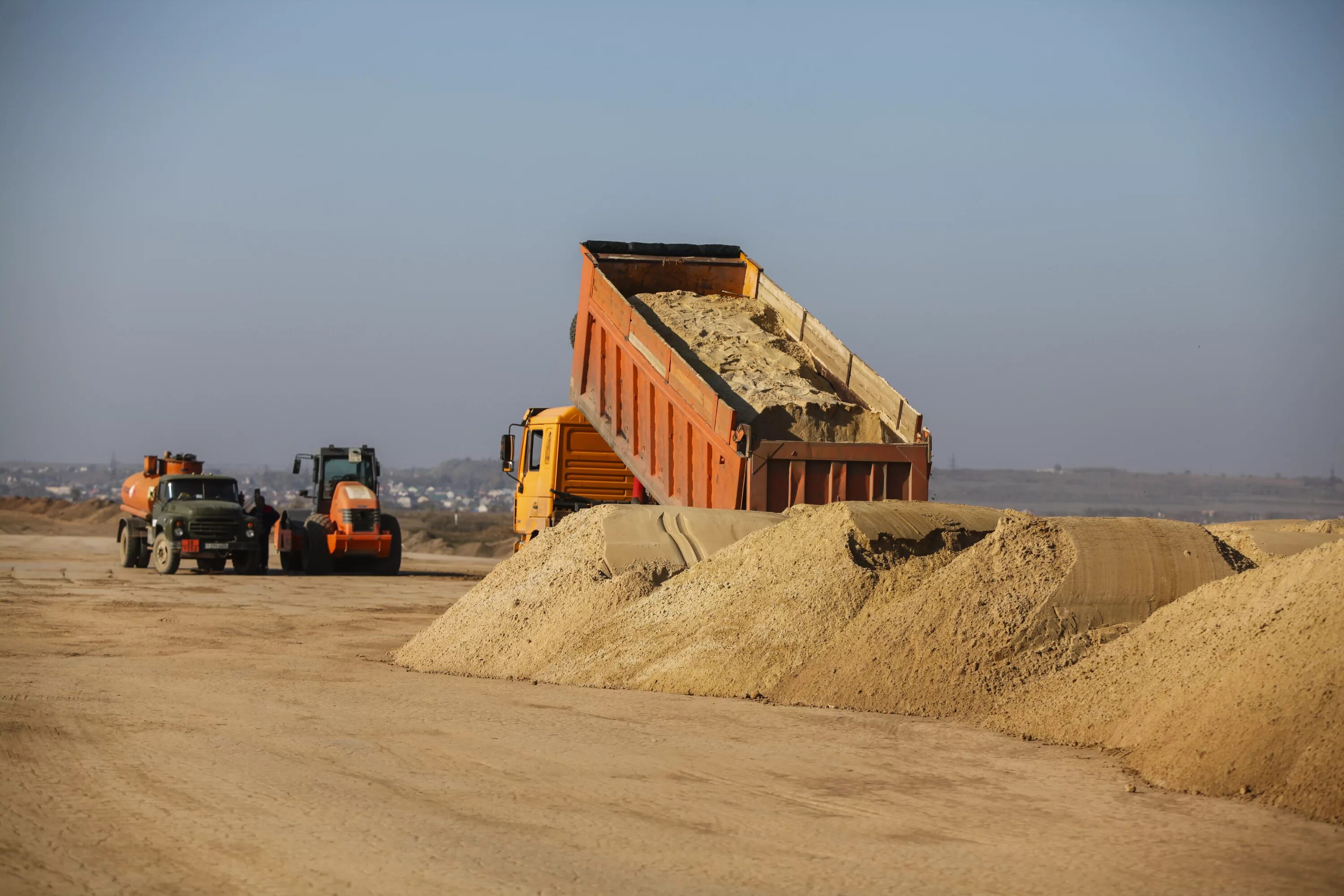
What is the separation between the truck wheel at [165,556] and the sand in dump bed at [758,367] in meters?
12.2

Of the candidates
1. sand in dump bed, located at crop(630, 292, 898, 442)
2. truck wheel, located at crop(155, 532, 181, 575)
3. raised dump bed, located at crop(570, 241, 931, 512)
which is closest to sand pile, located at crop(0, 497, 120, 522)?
truck wheel, located at crop(155, 532, 181, 575)

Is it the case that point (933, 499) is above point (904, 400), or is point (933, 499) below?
below

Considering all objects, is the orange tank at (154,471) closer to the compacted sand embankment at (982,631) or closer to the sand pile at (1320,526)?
the compacted sand embankment at (982,631)

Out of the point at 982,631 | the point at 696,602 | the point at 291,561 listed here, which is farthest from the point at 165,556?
the point at 982,631

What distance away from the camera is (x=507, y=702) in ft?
32.6

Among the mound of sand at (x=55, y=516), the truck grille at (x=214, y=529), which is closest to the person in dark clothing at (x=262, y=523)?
the truck grille at (x=214, y=529)

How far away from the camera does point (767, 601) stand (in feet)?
36.0

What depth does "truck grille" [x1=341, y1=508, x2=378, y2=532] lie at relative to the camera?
24438mm

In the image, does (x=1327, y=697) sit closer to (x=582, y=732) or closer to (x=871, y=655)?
(x=871, y=655)

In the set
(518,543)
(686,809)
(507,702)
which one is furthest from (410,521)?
(686,809)

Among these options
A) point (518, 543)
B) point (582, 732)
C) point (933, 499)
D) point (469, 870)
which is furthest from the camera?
point (518, 543)

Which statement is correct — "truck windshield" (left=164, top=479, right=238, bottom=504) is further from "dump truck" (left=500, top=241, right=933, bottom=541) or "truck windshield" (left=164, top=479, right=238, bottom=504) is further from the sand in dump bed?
the sand in dump bed

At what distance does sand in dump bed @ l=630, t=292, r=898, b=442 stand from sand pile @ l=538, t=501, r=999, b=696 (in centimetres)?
239

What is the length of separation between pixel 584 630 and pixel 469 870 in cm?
615
